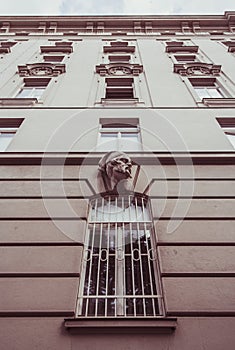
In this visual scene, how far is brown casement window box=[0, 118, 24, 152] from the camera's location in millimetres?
10011

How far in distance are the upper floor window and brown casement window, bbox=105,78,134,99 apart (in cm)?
348

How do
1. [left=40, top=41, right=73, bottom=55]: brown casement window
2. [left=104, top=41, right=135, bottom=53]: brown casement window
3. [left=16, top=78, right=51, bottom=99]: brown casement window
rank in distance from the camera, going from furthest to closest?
1. [left=104, top=41, right=135, bottom=53]: brown casement window
2. [left=40, top=41, right=73, bottom=55]: brown casement window
3. [left=16, top=78, right=51, bottom=99]: brown casement window

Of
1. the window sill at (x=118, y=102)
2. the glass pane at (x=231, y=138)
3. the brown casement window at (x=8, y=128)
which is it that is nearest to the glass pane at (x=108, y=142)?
the window sill at (x=118, y=102)

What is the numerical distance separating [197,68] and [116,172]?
11.0 meters

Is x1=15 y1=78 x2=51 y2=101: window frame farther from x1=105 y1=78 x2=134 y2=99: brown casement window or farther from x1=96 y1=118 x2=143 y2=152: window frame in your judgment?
x1=96 y1=118 x2=143 y2=152: window frame

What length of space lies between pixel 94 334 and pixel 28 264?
6.04 feet

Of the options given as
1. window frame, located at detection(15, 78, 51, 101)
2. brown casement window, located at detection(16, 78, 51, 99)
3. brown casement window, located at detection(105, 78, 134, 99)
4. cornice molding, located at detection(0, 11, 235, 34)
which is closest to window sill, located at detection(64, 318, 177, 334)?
brown casement window, located at detection(105, 78, 134, 99)

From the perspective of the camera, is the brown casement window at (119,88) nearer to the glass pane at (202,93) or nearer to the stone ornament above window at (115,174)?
the glass pane at (202,93)

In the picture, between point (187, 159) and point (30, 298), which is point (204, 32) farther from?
point (30, 298)

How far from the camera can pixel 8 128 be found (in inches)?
412

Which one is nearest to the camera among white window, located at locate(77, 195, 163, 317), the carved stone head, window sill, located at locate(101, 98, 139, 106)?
white window, located at locate(77, 195, 163, 317)

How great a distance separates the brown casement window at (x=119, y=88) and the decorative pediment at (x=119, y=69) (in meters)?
0.79

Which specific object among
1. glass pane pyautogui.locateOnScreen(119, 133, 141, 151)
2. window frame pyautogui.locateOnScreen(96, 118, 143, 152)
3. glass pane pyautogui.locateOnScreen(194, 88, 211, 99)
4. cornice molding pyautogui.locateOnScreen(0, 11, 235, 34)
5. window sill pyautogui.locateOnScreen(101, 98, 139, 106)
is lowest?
glass pane pyautogui.locateOnScreen(119, 133, 141, 151)

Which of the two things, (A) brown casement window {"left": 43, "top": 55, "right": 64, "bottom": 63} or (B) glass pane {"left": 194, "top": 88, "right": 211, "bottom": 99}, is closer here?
(B) glass pane {"left": 194, "top": 88, "right": 211, "bottom": 99}
